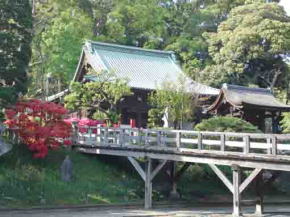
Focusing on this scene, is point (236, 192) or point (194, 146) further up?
point (194, 146)

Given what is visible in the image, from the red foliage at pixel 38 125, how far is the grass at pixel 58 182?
794mm

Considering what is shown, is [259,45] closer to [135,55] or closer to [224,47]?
[224,47]

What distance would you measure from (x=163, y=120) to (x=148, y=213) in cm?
1176

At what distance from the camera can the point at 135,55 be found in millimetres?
40438

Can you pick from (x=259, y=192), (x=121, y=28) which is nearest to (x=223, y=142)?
(x=259, y=192)

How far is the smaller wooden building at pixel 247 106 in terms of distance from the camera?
33.1 metres

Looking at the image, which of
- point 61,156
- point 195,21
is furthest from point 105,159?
point 195,21

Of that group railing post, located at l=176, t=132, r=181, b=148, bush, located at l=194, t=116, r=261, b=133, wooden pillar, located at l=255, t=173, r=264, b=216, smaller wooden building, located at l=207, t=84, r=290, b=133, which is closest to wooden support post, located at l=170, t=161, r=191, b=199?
bush, located at l=194, t=116, r=261, b=133

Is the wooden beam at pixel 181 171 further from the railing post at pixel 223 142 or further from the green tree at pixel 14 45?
the green tree at pixel 14 45

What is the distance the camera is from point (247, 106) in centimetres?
3294

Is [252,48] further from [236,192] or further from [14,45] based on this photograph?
[236,192]

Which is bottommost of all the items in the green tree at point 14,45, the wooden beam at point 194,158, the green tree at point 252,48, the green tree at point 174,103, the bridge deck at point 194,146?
the wooden beam at point 194,158

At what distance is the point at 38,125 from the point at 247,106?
48.2ft

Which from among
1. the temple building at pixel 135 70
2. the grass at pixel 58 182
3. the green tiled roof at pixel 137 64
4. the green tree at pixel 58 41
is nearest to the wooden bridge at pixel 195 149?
the grass at pixel 58 182
